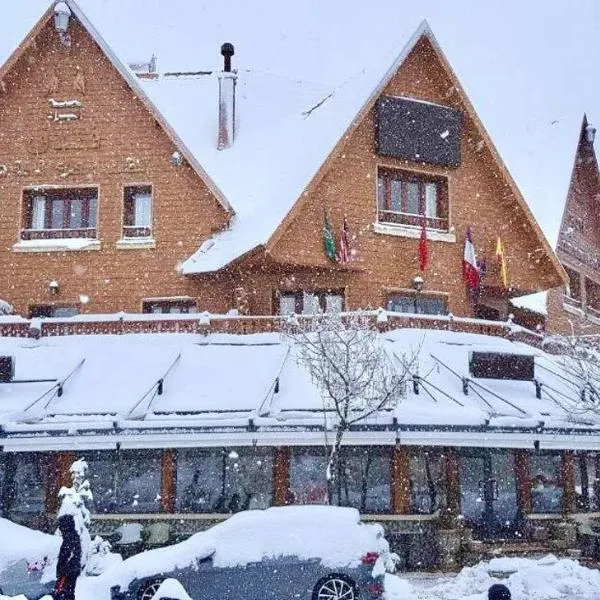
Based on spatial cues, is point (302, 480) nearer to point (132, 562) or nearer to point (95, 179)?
point (132, 562)

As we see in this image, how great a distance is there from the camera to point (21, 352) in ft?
63.6

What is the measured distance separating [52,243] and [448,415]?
11.7 m

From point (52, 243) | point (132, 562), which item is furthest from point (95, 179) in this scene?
point (132, 562)

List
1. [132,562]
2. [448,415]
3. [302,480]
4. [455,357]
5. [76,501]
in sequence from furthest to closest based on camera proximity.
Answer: [455,357], [302,480], [448,415], [76,501], [132,562]

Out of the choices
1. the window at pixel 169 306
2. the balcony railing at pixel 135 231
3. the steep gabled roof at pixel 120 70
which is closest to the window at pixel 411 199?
the steep gabled roof at pixel 120 70

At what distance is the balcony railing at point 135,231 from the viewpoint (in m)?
21.7

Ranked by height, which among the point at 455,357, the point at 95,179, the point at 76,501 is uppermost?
the point at 95,179

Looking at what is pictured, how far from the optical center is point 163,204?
2152 cm

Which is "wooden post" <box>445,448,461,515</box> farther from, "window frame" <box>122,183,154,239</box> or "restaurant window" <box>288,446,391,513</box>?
"window frame" <box>122,183,154,239</box>

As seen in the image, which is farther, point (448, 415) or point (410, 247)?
point (410, 247)

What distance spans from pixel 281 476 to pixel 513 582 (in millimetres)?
6131

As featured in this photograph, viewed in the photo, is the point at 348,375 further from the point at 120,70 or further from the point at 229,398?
the point at 120,70

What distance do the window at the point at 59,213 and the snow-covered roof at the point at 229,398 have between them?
3549 mm

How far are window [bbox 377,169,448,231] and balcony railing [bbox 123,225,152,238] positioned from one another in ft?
20.9
